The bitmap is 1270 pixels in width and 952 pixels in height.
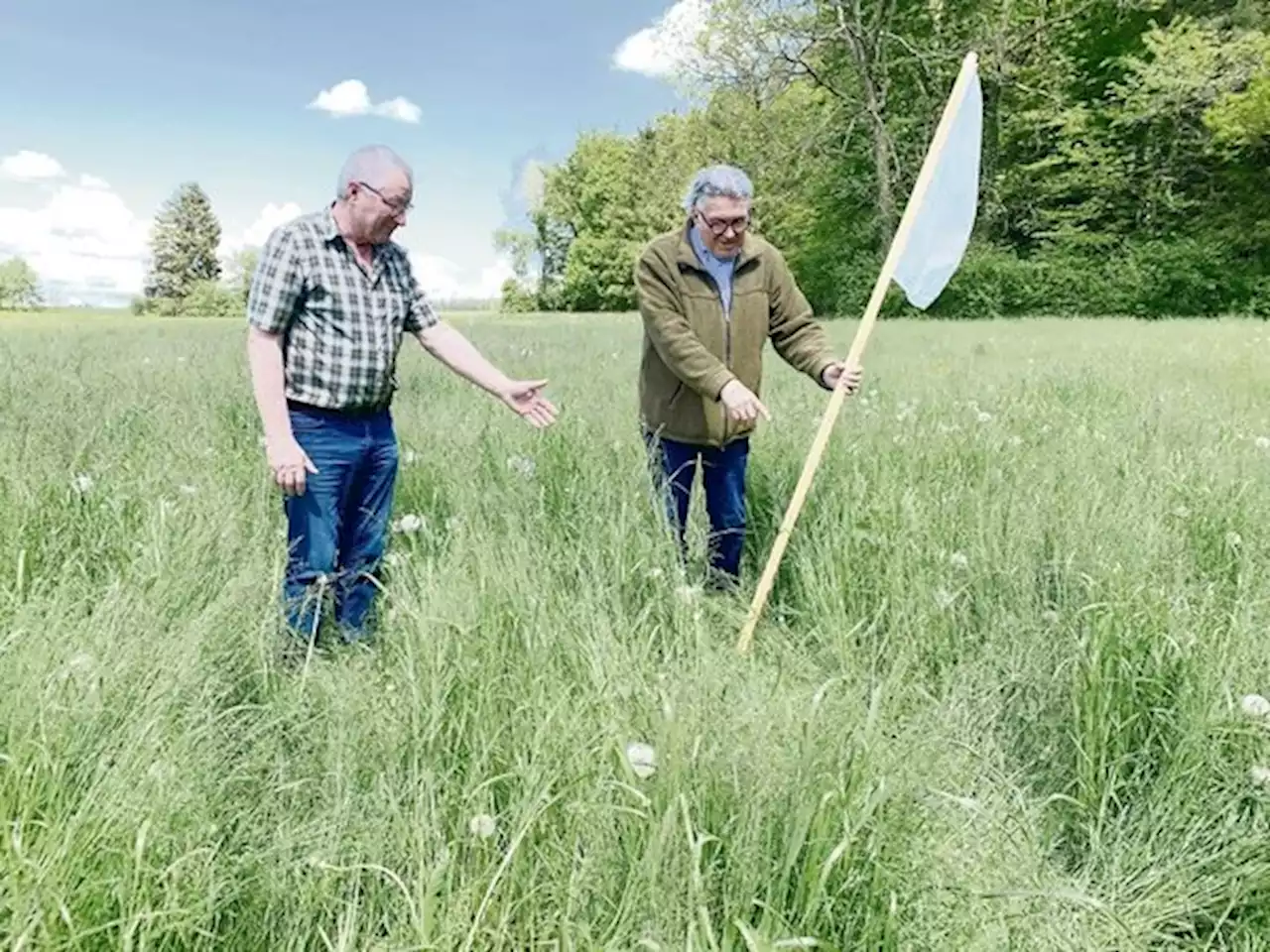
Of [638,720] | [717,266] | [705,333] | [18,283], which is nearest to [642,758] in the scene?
[638,720]

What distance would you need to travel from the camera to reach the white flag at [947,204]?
3449 millimetres

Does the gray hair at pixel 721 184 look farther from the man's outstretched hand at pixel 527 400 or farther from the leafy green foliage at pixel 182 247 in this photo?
the leafy green foliage at pixel 182 247

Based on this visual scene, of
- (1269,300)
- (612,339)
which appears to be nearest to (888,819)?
(612,339)

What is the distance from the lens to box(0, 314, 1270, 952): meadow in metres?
1.76

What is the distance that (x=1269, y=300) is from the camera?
2622 cm

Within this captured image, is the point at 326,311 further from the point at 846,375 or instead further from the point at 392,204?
the point at 846,375

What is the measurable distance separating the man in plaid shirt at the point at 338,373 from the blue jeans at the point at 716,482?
68 cm

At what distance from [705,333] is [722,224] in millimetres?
467

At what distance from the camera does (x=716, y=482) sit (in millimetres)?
4254

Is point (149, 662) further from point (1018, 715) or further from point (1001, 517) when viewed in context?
point (1001, 517)

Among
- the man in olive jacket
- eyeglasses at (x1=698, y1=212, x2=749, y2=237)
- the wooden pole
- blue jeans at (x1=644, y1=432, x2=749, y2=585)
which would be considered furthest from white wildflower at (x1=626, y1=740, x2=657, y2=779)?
eyeglasses at (x1=698, y1=212, x2=749, y2=237)

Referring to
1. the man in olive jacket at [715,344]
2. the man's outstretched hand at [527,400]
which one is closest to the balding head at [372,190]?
→ the man's outstretched hand at [527,400]

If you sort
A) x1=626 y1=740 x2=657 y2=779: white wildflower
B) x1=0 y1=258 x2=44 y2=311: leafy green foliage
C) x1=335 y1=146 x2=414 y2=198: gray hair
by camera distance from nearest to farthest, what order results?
1. x1=626 y1=740 x2=657 y2=779: white wildflower
2. x1=335 y1=146 x2=414 y2=198: gray hair
3. x1=0 y1=258 x2=44 y2=311: leafy green foliage

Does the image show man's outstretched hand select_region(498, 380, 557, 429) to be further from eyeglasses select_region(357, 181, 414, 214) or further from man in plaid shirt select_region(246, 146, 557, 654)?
eyeglasses select_region(357, 181, 414, 214)
